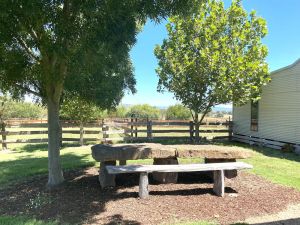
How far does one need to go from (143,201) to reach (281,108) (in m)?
11.3

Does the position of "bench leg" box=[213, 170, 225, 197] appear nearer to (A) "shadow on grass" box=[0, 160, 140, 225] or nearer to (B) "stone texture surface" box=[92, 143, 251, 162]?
(B) "stone texture surface" box=[92, 143, 251, 162]

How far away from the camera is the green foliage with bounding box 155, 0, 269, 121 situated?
16.4 meters

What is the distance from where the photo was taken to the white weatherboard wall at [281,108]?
1472 centimetres

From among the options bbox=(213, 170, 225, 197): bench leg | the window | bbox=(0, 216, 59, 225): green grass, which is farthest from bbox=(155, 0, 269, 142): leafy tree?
bbox=(0, 216, 59, 225): green grass

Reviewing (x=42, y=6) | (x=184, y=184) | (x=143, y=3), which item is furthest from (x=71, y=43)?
(x=184, y=184)

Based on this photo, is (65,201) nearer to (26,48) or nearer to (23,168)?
(26,48)

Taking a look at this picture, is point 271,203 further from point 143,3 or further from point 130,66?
point 130,66

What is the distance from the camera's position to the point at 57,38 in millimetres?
5926

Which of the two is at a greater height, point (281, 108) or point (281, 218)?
point (281, 108)

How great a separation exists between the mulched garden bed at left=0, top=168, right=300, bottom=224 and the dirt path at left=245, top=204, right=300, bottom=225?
6.0 inches

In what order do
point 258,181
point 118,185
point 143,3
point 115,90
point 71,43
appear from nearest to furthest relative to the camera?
point 71,43
point 143,3
point 118,185
point 258,181
point 115,90

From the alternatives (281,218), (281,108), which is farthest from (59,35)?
(281,108)

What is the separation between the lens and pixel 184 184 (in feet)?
25.6

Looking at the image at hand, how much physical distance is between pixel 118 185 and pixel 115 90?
24.2 ft
